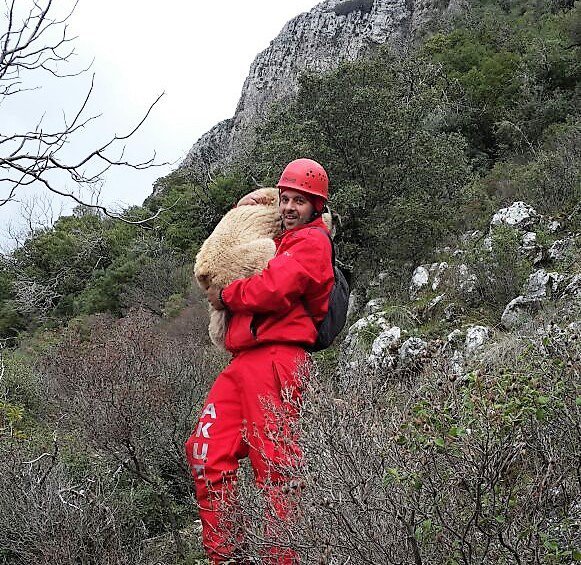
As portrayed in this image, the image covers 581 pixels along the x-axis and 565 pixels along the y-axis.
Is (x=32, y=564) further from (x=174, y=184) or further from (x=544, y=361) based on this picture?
(x=174, y=184)

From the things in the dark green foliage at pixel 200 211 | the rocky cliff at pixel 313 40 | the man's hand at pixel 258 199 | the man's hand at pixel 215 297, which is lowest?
the man's hand at pixel 215 297

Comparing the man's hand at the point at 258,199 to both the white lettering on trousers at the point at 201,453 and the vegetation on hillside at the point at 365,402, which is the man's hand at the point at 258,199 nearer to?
the vegetation on hillside at the point at 365,402

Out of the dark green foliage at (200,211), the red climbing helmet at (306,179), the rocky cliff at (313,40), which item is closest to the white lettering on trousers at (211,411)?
the red climbing helmet at (306,179)

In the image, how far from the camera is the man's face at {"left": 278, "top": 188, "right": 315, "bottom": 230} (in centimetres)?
241

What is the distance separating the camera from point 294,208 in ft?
7.91

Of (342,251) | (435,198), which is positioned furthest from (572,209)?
(342,251)

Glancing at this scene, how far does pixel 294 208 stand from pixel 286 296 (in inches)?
16.0

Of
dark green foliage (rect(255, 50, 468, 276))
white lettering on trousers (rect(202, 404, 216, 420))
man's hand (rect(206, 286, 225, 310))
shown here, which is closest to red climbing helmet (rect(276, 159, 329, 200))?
man's hand (rect(206, 286, 225, 310))

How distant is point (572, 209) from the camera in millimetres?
7621

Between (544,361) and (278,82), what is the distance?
1785 inches

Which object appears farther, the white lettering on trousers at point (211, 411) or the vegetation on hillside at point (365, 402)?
the white lettering on trousers at point (211, 411)

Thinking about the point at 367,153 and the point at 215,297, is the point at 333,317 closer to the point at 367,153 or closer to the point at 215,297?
the point at 215,297

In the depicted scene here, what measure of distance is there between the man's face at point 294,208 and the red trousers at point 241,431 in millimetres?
497

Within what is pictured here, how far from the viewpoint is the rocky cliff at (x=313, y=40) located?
41.7 metres
